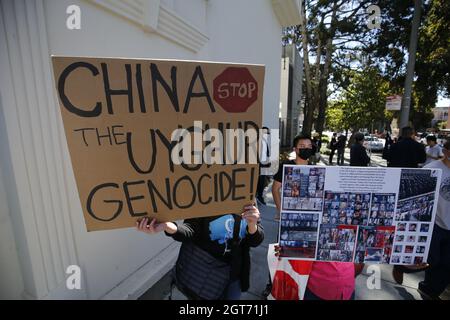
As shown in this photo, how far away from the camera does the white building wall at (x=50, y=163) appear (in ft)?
5.34

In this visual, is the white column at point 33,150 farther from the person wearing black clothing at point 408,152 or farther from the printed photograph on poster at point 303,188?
the person wearing black clothing at point 408,152

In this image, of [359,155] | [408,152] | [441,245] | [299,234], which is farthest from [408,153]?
[299,234]

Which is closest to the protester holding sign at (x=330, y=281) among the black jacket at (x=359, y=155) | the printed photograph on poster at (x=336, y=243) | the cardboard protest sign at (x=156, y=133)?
the printed photograph on poster at (x=336, y=243)

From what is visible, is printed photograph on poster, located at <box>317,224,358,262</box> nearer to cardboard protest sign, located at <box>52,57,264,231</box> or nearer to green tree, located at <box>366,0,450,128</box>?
cardboard protest sign, located at <box>52,57,264,231</box>

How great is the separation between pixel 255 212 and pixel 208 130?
0.53 m

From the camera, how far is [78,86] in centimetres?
112

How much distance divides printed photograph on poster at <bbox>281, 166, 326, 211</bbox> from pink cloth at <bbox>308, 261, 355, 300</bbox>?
51 centimetres

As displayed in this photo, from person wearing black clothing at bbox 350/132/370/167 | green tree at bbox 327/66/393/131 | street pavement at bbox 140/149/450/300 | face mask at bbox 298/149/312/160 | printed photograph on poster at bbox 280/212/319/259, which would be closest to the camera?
printed photograph on poster at bbox 280/212/319/259

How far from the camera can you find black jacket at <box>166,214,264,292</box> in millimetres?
1524

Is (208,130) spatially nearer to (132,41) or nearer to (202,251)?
(202,251)

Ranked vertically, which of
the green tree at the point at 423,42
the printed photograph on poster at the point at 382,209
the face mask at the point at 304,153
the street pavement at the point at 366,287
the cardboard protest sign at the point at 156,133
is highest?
the green tree at the point at 423,42

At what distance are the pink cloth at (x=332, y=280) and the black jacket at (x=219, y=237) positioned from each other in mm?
726

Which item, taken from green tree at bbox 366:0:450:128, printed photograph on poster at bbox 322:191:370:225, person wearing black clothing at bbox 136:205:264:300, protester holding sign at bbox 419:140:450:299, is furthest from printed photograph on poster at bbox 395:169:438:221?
green tree at bbox 366:0:450:128

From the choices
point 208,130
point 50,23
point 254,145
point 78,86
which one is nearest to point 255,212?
point 254,145
